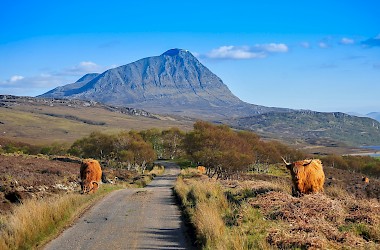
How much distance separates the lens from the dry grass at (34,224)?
12055mm

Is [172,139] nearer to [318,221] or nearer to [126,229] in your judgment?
[126,229]

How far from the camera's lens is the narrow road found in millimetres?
12055

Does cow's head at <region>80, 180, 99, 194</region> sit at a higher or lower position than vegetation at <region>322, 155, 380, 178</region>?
higher

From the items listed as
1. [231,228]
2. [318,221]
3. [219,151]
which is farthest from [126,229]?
[219,151]

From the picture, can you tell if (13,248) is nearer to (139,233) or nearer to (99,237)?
(99,237)

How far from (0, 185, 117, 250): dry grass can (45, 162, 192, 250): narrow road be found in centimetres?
50

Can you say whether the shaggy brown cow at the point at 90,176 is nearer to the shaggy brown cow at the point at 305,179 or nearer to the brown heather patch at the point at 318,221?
the brown heather patch at the point at 318,221

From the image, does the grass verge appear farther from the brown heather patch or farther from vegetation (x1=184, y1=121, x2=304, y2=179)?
vegetation (x1=184, y1=121, x2=304, y2=179)

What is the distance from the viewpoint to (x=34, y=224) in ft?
44.6

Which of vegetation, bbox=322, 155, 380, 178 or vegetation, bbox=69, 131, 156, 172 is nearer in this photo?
vegetation, bbox=69, 131, 156, 172

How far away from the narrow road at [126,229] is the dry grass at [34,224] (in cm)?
50

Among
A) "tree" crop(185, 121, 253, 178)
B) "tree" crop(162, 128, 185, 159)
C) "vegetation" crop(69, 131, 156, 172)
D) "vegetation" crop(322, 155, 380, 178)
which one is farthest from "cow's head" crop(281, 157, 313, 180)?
"vegetation" crop(322, 155, 380, 178)

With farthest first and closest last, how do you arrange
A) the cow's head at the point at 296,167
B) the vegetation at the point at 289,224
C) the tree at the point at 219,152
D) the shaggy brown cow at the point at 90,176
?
the tree at the point at 219,152
the shaggy brown cow at the point at 90,176
the cow's head at the point at 296,167
the vegetation at the point at 289,224

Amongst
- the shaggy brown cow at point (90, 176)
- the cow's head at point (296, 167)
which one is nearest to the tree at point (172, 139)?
the shaggy brown cow at point (90, 176)
